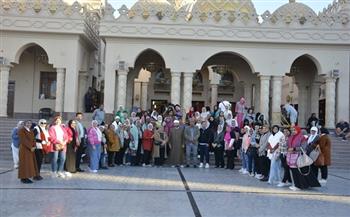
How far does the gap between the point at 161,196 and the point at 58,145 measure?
418 cm

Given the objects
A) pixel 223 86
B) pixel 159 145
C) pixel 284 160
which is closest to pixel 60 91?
pixel 159 145

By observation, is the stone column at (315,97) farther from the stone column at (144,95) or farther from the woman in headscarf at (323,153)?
the woman in headscarf at (323,153)

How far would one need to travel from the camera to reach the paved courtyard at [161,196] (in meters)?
8.91

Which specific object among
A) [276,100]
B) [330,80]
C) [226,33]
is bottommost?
[276,100]

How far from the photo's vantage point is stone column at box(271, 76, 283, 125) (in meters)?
25.5

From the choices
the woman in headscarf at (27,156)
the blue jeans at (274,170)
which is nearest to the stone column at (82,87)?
the woman in headscarf at (27,156)

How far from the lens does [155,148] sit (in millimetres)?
17859

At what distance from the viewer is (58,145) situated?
44.4 feet

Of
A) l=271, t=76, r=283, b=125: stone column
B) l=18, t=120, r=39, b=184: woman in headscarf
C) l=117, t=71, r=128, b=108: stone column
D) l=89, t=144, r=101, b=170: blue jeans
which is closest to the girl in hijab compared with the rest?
l=89, t=144, r=101, b=170: blue jeans

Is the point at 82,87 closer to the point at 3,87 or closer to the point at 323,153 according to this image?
the point at 3,87

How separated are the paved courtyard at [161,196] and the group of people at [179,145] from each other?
2.00 feet

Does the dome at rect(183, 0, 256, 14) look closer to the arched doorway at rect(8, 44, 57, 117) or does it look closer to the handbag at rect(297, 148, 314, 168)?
the arched doorway at rect(8, 44, 57, 117)

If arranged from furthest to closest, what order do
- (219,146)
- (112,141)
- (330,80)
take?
1. (330,80)
2. (219,146)
3. (112,141)

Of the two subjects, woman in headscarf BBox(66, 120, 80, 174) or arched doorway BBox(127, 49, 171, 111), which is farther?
arched doorway BBox(127, 49, 171, 111)
